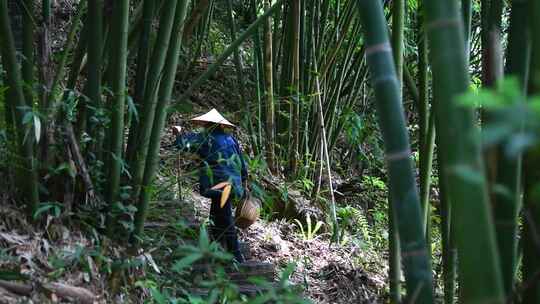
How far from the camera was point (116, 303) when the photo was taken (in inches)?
126

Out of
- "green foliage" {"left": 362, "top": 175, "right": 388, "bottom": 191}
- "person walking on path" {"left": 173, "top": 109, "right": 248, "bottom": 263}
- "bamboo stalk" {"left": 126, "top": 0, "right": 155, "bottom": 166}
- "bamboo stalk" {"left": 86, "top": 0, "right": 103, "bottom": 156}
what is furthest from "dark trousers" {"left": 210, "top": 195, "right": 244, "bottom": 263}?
"green foliage" {"left": 362, "top": 175, "right": 388, "bottom": 191}

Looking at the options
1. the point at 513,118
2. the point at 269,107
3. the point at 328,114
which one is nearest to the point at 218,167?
the point at 269,107

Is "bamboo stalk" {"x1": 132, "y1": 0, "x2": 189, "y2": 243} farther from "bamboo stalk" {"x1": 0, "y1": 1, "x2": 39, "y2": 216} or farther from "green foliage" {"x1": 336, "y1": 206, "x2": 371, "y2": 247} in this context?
"green foliage" {"x1": 336, "y1": 206, "x2": 371, "y2": 247}

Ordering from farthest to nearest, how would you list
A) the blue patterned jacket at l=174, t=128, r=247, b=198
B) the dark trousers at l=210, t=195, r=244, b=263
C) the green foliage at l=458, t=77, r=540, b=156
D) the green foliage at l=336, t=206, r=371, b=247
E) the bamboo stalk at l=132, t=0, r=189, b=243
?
the green foliage at l=336, t=206, r=371, b=247
the dark trousers at l=210, t=195, r=244, b=263
the blue patterned jacket at l=174, t=128, r=247, b=198
the bamboo stalk at l=132, t=0, r=189, b=243
the green foliage at l=458, t=77, r=540, b=156

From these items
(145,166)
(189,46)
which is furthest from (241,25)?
(145,166)

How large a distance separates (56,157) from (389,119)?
193 centimetres

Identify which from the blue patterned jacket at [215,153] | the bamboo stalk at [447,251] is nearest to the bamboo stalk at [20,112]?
the blue patterned jacket at [215,153]

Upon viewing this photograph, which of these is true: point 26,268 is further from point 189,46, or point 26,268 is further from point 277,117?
point 189,46

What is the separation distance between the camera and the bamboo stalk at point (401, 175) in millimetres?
1813

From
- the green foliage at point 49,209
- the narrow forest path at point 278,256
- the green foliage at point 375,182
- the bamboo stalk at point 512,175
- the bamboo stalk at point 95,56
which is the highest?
the bamboo stalk at point 95,56

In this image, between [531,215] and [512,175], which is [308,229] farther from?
[531,215]

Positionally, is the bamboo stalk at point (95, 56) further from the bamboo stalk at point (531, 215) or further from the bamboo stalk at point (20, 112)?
the bamboo stalk at point (531, 215)

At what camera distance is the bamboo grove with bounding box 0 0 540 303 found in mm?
1336

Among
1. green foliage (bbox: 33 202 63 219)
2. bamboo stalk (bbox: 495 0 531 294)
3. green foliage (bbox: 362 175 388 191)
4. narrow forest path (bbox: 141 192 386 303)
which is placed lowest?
narrow forest path (bbox: 141 192 386 303)
